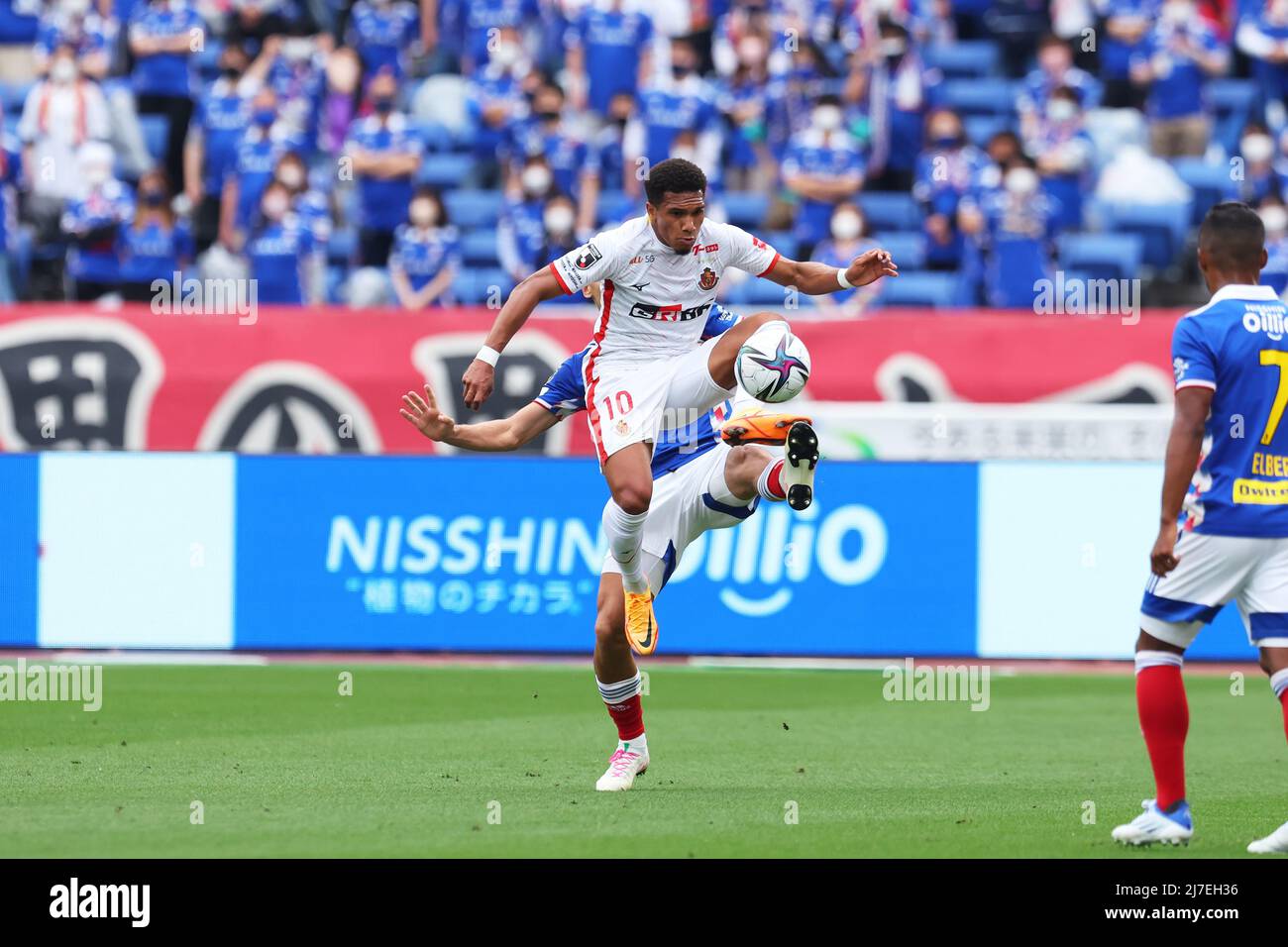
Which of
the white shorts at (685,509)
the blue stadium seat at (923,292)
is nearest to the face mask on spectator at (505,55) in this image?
the blue stadium seat at (923,292)

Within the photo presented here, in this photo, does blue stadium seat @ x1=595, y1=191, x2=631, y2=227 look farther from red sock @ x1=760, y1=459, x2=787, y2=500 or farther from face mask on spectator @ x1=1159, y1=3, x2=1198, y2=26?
red sock @ x1=760, y1=459, x2=787, y2=500

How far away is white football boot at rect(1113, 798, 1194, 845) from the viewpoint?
27.0 feet

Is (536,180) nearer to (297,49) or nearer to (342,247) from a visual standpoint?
(342,247)

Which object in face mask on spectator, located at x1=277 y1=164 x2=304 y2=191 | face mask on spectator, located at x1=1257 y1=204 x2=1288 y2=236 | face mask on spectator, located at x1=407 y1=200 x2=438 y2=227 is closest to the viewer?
face mask on spectator, located at x1=1257 y1=204 x2=1288 y2=236

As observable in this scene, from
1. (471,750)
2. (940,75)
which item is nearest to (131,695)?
(471,750)

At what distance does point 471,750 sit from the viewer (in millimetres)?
11680

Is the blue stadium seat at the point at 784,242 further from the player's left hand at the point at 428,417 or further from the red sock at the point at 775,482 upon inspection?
the player's left hand at the point at 428,417

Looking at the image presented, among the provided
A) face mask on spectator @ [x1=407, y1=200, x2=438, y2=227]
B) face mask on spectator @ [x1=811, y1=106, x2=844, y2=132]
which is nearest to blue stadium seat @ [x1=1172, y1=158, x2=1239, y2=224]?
face mask on spectator @ [x1=811, y1=106, x2=844, y2=132]

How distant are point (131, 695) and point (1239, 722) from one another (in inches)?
281

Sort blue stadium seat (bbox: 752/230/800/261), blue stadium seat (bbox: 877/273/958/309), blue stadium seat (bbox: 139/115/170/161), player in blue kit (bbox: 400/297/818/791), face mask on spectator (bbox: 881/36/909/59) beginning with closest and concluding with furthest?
player in blue kit (bbox: 400/297/818/791), blue stadium seat (bbox: 877/273/958/309), blue stadium seat (bbox: 752/230/800/261), face mask on spectator (bbox: 881/36/909/59), blue stadium seat (bbox: 139/115/170/161)

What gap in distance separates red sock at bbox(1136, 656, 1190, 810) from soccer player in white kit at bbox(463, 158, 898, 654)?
2.87 metres

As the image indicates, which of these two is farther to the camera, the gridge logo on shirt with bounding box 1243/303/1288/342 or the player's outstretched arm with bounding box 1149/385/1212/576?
the gridge logo on shirt with bounding box 1243/303/1288/342


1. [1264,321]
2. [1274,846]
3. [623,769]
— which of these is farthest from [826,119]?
[1274,846]

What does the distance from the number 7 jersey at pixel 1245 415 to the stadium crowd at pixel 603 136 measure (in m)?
11.4
